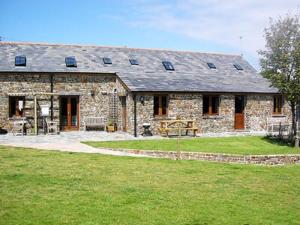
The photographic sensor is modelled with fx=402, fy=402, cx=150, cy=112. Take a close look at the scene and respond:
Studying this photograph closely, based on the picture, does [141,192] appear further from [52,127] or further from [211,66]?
[211,66]

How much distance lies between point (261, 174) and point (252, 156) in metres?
3.10

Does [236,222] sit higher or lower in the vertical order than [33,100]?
lower

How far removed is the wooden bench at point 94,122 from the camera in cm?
2799

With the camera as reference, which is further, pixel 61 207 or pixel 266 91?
pixel 266 91

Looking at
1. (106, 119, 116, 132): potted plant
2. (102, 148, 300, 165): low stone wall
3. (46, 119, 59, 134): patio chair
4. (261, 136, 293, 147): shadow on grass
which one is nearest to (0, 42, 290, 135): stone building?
(106, 119, 116, 132): potted plant

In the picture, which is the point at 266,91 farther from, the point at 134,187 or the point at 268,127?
the point at 134,187

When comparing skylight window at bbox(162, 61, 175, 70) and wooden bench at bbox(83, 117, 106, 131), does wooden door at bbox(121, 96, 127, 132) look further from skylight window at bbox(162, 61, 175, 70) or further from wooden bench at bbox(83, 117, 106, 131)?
skylight window at bbox(162, 61, 175, 70)

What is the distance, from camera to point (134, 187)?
35.0 ft

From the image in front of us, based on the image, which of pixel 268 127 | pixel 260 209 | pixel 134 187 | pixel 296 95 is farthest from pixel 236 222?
pixel 268 127

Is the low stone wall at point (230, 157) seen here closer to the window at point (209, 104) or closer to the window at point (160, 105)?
the window at point (160, 105)

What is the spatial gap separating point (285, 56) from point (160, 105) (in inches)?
338

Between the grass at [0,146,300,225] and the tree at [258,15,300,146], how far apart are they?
7.69 metres

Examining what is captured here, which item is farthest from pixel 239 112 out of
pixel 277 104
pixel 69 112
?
pixel 69 112

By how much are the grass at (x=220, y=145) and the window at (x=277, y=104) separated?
6.87 metres
